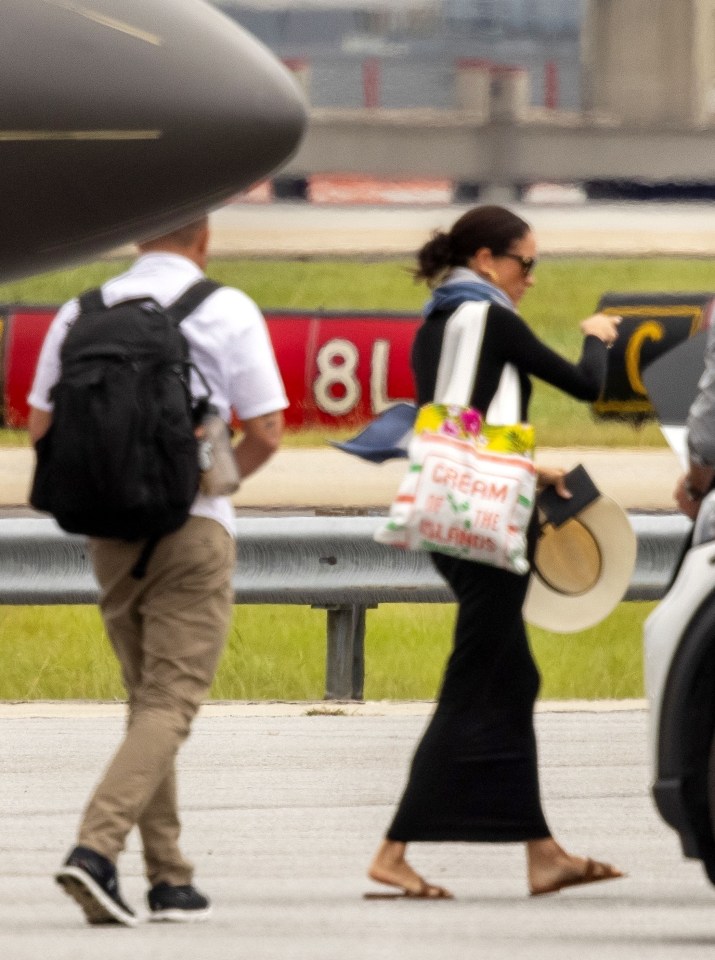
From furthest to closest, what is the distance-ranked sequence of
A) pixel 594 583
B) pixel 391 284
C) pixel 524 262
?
1. pixel 391 284
2. pixel 594 583
3. pixel 524 262

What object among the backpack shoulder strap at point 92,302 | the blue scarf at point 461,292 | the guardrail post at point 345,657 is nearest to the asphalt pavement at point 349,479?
the guardrail post at point 345,657

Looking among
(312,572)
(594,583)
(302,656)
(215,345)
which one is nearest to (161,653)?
(215,345)

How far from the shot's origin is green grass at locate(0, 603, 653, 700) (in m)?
8.31

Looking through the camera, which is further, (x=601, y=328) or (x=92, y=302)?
(x=601, y=328)

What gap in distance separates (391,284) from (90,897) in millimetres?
26987

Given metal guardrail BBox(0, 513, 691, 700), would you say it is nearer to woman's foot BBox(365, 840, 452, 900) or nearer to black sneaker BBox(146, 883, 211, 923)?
woman's foot BBox(365, 840, 452, 900)

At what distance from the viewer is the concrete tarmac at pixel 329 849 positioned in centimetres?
485

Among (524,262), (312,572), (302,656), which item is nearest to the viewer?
(524,262)

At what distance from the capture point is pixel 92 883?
4.86 m

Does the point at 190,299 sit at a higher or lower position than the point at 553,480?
higher

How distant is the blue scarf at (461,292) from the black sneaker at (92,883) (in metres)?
1.53

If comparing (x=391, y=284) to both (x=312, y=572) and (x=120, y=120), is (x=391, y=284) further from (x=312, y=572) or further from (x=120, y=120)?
(x=120, y=120)

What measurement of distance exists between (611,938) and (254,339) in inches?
59.4

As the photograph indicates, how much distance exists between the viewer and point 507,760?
5.39 metres
